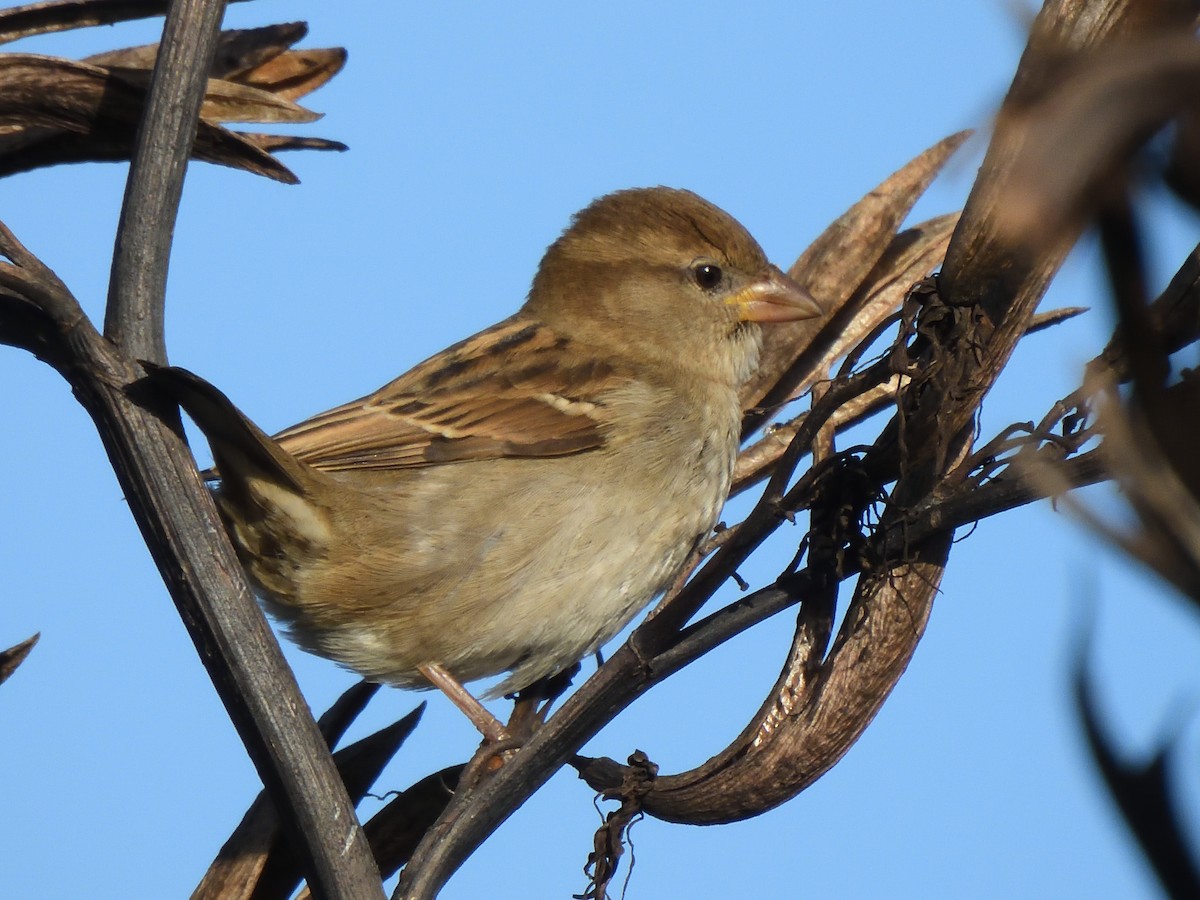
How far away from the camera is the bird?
146 inches

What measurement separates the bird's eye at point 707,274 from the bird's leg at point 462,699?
1.64 metres

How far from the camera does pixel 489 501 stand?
3.88 meters

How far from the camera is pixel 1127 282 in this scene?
664 mm

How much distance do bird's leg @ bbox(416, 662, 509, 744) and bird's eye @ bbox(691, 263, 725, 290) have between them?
5.39 ft

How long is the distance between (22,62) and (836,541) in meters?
1.69

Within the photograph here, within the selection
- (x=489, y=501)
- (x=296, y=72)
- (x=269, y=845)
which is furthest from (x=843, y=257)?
(x=269, y=845)

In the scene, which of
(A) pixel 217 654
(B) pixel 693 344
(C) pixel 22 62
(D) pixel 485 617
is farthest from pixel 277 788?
(B) pixel 693 344

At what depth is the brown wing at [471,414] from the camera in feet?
12.9

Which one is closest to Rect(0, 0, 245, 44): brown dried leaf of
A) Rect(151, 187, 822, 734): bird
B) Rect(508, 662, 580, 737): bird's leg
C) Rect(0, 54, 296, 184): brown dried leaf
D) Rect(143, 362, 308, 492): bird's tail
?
Rect(0, 54, 296, 184): brown dried leaf

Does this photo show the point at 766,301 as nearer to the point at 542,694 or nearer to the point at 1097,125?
the point at 542,694

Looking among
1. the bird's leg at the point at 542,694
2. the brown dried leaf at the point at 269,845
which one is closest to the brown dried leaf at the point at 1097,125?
the brown dried leaf at the point at 269,845

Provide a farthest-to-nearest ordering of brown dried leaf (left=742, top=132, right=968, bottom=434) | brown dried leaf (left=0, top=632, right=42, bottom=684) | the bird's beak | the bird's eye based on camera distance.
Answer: the bird's eye, the bird's beak, brown dried leaf (left=742, top=132, right=968, bottom=434), brown dried leaf (left=0, top=632, right=42, bottom=684)

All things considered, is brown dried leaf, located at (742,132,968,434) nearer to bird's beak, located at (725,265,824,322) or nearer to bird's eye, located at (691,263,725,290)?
bird's beak, located at (725,265,824,322)

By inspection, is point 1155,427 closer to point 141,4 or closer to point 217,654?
point 217,654
